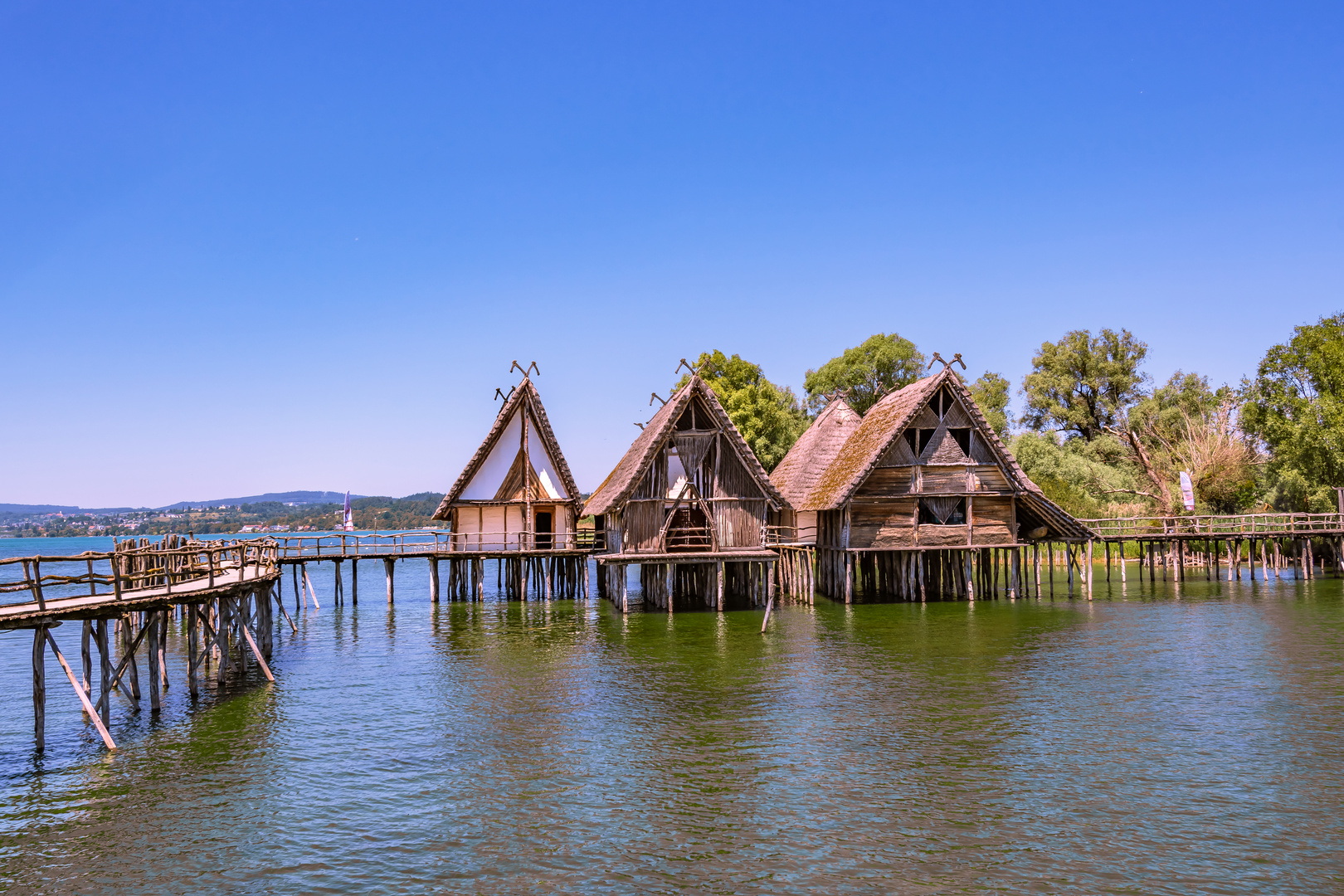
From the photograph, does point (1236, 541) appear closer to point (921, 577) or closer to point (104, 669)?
point (921, 577)

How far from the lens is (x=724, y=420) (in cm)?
3272

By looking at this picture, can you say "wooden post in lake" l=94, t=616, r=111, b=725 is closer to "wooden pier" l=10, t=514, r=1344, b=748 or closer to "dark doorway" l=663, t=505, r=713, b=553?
"wooden pier" l=10, t=514, r=1344, b=748

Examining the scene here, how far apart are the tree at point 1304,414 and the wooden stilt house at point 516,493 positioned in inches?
1418

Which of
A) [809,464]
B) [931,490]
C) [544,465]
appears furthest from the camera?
[809,464]

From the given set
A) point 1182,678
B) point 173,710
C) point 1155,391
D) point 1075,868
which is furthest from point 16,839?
point 1155,391

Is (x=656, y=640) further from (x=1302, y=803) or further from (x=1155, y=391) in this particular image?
(x=1155, y=391)

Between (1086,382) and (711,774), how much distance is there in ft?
200

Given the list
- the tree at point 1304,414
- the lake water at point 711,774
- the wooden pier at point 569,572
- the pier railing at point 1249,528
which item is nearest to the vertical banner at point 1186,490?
the pier railing at point 1249,528

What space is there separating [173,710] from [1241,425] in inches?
2116

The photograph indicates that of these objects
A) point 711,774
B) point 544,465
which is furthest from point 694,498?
point 711,774

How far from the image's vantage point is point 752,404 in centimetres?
5409

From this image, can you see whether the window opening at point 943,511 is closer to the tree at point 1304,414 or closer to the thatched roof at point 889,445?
the thatched roof at point 889,445

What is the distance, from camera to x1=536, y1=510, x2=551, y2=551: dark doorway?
38.5 metres

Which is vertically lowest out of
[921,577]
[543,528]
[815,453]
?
[921,577]
